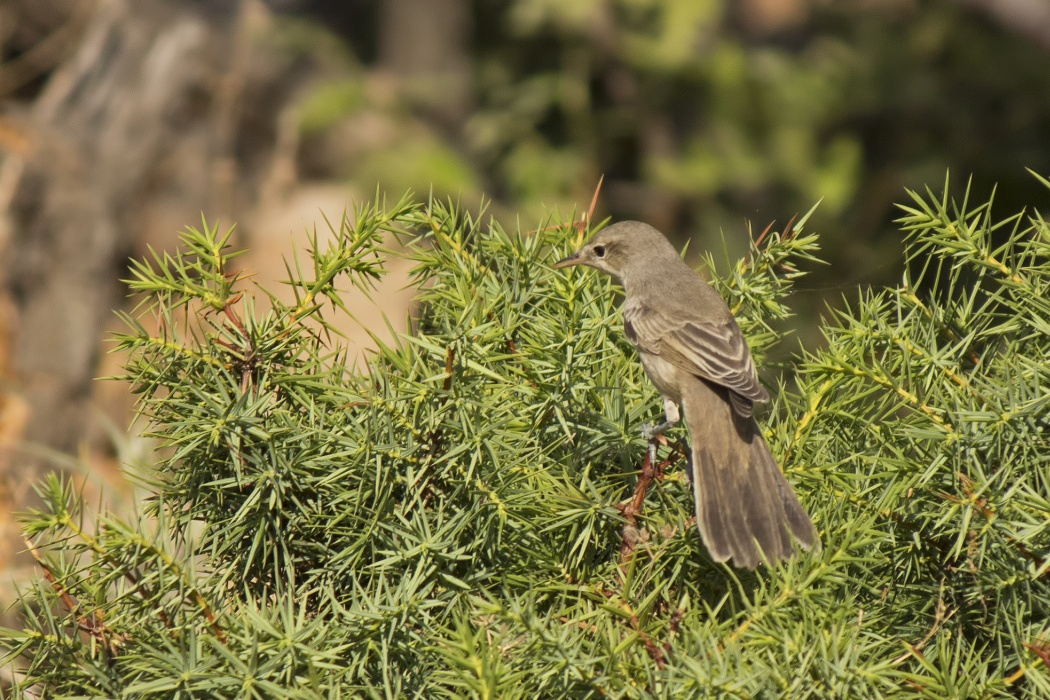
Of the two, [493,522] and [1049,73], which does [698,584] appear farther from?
[1049,73]

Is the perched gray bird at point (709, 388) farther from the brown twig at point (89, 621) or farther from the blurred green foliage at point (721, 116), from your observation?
the blurred green foliage at point (721, 116)

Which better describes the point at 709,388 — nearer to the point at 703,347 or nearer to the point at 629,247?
the point at 703,347

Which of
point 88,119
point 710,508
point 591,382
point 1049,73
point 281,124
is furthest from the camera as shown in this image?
point 1049,73

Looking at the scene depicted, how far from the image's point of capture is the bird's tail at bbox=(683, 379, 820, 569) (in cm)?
140

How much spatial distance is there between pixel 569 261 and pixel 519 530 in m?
0.62

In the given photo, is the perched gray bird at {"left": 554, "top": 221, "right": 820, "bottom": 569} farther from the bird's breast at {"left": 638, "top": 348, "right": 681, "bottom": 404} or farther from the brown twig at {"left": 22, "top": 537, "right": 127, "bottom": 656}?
the brown twig at {"left": 22, "top": 537, "right": 127, "bottom": 656}

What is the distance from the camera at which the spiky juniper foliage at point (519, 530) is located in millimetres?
1317

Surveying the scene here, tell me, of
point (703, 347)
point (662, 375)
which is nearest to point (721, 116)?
point (703, 347)

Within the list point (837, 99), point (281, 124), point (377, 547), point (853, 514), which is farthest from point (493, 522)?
point (837, 99)

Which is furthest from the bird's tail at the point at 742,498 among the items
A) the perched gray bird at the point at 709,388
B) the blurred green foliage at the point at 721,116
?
the blurred green foliage at the point at 721,116

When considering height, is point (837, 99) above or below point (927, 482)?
below

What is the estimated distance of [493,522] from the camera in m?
1.46

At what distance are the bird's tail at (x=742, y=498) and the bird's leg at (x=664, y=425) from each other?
0.09 m

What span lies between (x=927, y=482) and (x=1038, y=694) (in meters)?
0.29
